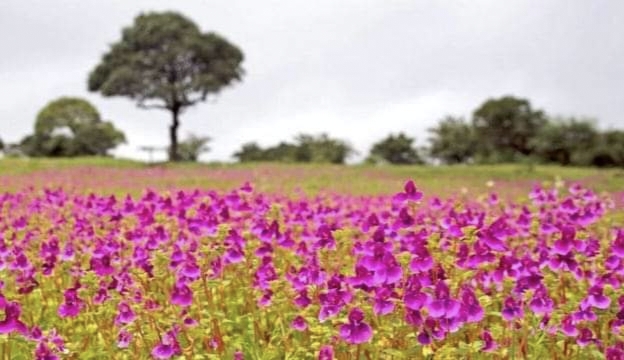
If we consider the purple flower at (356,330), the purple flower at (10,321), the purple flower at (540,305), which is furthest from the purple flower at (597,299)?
the purple flower at (10,321)

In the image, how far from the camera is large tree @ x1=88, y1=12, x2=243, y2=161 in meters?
52.1

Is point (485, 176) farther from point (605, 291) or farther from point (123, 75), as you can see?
point (605, 291)

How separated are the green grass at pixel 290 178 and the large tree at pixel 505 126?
28031 mm

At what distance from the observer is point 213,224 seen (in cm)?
586

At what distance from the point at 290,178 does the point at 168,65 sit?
26.1 m

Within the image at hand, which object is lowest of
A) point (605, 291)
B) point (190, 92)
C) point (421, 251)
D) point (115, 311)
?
point (115, 311)

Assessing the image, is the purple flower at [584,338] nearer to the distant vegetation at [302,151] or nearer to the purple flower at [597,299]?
the purple flower at [597,299]

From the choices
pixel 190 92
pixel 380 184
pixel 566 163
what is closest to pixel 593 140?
pixel 566 163

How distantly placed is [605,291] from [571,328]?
548mm

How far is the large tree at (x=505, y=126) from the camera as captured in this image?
66494 mm

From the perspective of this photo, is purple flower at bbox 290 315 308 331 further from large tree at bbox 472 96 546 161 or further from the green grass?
large tree at bbox 472 96 546 161

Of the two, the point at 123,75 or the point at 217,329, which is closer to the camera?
the point at 217,329

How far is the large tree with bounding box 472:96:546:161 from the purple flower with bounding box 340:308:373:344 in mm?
63918

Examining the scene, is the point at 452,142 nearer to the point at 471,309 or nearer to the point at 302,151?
the point at 302,151
